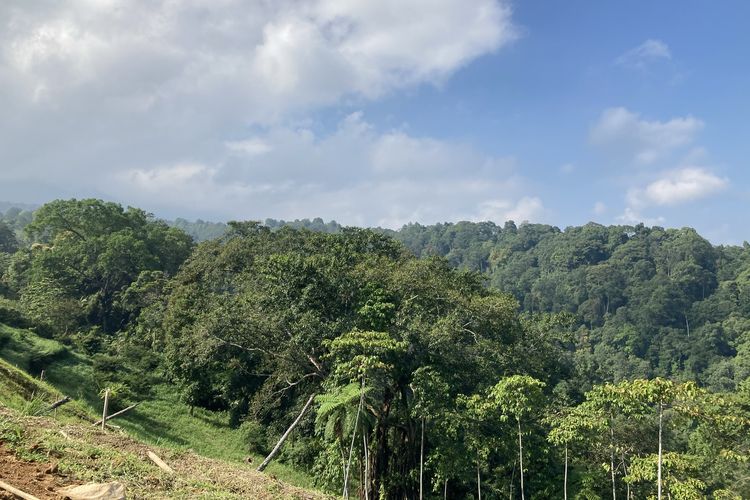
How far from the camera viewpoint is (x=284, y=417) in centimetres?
2145

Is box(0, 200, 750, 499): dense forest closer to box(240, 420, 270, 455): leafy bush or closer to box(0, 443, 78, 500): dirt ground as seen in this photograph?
box(240, 420, 270, 455): leafy bush

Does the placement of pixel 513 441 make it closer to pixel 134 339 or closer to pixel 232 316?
pixel 232 316

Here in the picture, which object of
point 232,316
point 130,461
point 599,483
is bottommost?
point 599,483

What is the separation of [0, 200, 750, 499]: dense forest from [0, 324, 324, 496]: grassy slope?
83cm

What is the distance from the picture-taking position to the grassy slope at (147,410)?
62.3 ft

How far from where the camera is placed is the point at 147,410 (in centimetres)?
2203

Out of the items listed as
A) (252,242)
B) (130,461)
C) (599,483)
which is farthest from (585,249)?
(130,461)

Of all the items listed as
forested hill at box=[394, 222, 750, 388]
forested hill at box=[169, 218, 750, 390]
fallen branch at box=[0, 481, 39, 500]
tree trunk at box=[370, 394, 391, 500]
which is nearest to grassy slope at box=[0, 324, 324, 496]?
tree trunk at box=[370, 394, 391, 500]

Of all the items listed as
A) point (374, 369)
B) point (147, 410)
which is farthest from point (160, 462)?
point (147, 410)

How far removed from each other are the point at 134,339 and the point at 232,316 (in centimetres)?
1565

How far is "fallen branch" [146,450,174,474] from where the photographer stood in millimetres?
8338

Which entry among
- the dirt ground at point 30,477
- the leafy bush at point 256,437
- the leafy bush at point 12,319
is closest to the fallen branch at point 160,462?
the dirt ground at point 30,477

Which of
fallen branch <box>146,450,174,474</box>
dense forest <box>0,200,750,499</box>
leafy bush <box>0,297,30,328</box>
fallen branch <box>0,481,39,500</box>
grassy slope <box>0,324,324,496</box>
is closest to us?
fallen branch <box>0,481,39,500</box>

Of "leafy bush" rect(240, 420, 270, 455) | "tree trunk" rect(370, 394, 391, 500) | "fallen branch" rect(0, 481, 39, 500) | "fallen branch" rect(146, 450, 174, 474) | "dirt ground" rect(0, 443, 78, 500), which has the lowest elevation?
"leafy bush" rect(240, 420, 270, 455)
